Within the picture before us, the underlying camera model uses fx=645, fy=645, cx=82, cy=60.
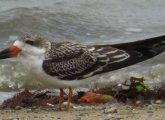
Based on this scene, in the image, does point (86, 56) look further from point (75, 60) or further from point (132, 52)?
point (132, 52)

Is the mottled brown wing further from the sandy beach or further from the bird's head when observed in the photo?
the sandy beach

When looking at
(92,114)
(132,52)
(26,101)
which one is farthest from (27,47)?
(132,52)

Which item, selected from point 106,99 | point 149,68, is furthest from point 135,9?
point 106,99

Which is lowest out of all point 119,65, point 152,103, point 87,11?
point 152,103

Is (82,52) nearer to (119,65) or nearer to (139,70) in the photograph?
(119,65)

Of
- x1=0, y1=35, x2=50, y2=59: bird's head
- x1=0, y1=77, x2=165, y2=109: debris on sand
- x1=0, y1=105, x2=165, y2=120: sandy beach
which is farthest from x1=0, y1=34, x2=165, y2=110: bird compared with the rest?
x1=0, y1=77, x2=165, y2=109: debris on sand

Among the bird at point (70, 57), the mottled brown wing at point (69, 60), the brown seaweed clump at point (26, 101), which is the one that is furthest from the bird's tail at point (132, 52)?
the brown seaweed clump at point (26, 101)
